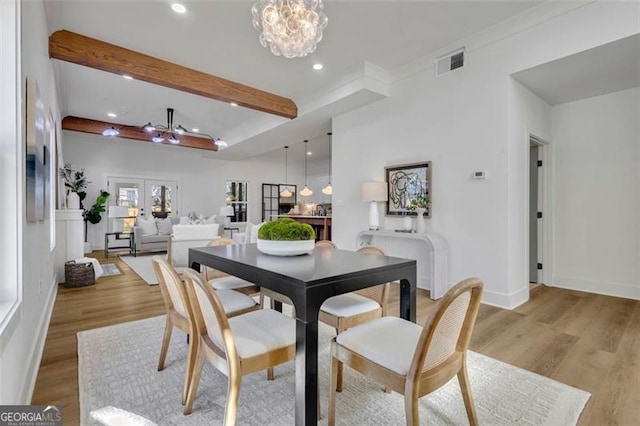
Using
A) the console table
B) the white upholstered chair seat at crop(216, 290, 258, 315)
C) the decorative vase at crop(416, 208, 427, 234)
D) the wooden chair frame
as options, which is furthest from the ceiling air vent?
the wooden chair frame

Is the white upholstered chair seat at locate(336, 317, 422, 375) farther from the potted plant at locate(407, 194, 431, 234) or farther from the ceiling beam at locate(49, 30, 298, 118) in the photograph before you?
the ceiling beam at locate(49, 30, 298, 118)

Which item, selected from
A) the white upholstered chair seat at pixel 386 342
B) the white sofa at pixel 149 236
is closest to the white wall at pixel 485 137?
the white upholstered chair seat at pixel 386 342

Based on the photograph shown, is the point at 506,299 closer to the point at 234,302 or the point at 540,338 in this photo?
the point at 540,338

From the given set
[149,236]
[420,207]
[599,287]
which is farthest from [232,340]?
[149,236]

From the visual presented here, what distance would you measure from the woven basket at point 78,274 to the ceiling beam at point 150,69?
2.60 meters

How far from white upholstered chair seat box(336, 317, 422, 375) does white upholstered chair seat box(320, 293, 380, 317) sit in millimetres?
274

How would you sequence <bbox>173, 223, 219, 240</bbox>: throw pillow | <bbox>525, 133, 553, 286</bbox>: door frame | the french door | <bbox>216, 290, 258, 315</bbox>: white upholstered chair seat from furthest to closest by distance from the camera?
the french door → <bbox>173, 223, 219, 240</bbox>: throw pillow → <bbox>525, 133, 553, 286</bbox>: door frame → <bbox>216, 290, 258, 315</bbox>: white upholstered chair seat

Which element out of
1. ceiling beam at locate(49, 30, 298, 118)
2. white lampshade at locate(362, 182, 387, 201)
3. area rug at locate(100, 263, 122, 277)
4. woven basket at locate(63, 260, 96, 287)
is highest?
ceiling beam at locate(49, 30, 298, 118)

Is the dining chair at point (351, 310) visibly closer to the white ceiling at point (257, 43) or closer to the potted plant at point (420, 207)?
the potted plant at point (420, 207)

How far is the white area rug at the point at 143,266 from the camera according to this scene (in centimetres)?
471

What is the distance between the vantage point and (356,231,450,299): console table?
369 centimetres

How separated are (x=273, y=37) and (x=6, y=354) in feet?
7.74

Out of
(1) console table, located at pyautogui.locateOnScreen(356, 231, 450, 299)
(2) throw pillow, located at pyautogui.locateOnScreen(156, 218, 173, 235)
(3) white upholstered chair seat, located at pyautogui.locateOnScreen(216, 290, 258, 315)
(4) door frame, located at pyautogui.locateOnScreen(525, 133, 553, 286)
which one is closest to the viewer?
(3) white upholstered chair seat, located at pyautogui.locateOnScreen(216, 290, 258, 315)

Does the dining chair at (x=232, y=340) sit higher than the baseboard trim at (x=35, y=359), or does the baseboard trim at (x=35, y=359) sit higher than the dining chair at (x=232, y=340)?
the dining chair at (x=232, y=340)
